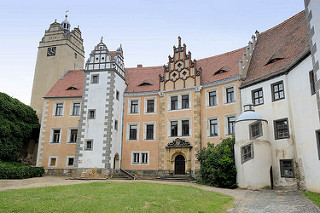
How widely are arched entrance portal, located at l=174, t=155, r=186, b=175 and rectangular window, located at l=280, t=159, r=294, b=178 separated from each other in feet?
31.8

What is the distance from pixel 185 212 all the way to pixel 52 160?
75.9 feet

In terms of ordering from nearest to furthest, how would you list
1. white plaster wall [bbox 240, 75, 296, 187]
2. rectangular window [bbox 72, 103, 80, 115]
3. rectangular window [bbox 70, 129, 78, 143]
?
white plaster wall [bbox 240, 75, 296, 187] < rectangular window [bbox 70, 129, 78, 143] < rectangular window [bbox 72, 103, 80, 115]

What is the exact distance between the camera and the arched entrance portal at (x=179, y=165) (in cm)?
2547

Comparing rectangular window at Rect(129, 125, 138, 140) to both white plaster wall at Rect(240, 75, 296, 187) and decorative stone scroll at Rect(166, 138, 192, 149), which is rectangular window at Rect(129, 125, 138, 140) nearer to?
decorative stone scroll at Rect(166, 138, 192, 149)

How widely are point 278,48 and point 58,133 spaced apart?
23.6m

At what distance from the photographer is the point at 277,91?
19281mm

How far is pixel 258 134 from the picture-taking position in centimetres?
1842

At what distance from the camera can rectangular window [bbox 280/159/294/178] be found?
17312mm

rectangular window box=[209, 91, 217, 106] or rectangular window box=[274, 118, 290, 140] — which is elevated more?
rectangular window box=[209, 91, 217, 106]

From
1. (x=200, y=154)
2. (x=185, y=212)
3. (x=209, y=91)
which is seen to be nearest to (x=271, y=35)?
(x=209, y=91)

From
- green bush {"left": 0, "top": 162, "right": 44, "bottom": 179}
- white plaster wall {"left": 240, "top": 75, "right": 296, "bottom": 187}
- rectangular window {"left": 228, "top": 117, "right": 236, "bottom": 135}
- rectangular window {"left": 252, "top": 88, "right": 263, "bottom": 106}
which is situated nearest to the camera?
white plaster wall {"left": 240, "top": 75, "right": 296, "bottom": 187}

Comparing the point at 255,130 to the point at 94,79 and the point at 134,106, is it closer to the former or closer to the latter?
the point at 134,106

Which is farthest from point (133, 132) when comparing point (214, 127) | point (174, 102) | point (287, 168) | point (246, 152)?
point (287, 168)

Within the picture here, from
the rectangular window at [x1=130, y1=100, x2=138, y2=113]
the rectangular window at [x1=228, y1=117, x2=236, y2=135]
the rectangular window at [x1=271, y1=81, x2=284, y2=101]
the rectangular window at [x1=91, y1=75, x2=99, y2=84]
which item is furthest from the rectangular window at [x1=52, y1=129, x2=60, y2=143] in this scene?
the rectangular window at [x1=271, y1=81, x2=284, y2=101]
